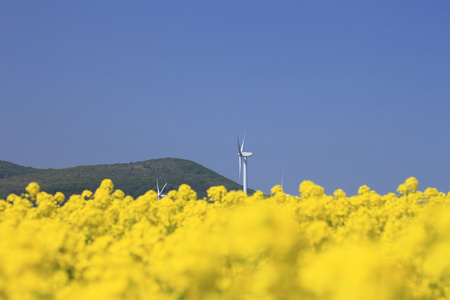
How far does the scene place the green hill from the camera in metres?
119

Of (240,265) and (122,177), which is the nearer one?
(240,265)

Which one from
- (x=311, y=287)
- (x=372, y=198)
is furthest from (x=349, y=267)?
(x=372, y=198)

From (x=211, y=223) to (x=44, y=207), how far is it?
6.76 m

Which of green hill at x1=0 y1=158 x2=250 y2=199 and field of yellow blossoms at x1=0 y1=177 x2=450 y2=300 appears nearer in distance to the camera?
field of yellow blossoms at x1=0 y1=177 x2=450 y2=300

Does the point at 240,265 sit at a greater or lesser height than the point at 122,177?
lesser

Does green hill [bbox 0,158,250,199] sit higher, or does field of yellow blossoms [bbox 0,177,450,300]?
green hill [bbox 0,158,250,199]

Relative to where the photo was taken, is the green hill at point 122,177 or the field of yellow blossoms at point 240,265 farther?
the green hill at point 122,177

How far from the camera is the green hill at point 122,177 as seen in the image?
390 feet

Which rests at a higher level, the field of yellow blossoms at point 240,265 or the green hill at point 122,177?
the green hill at point 122,177

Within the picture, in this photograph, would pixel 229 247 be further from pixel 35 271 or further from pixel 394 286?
pixel 35 271

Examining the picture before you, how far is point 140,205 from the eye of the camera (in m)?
11.6

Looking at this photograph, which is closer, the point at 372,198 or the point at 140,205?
the point at 140,205

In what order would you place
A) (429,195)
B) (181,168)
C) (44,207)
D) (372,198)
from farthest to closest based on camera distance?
→ (181,168), (429,195), (372,198), (44,207)

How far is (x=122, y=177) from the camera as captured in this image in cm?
14075
